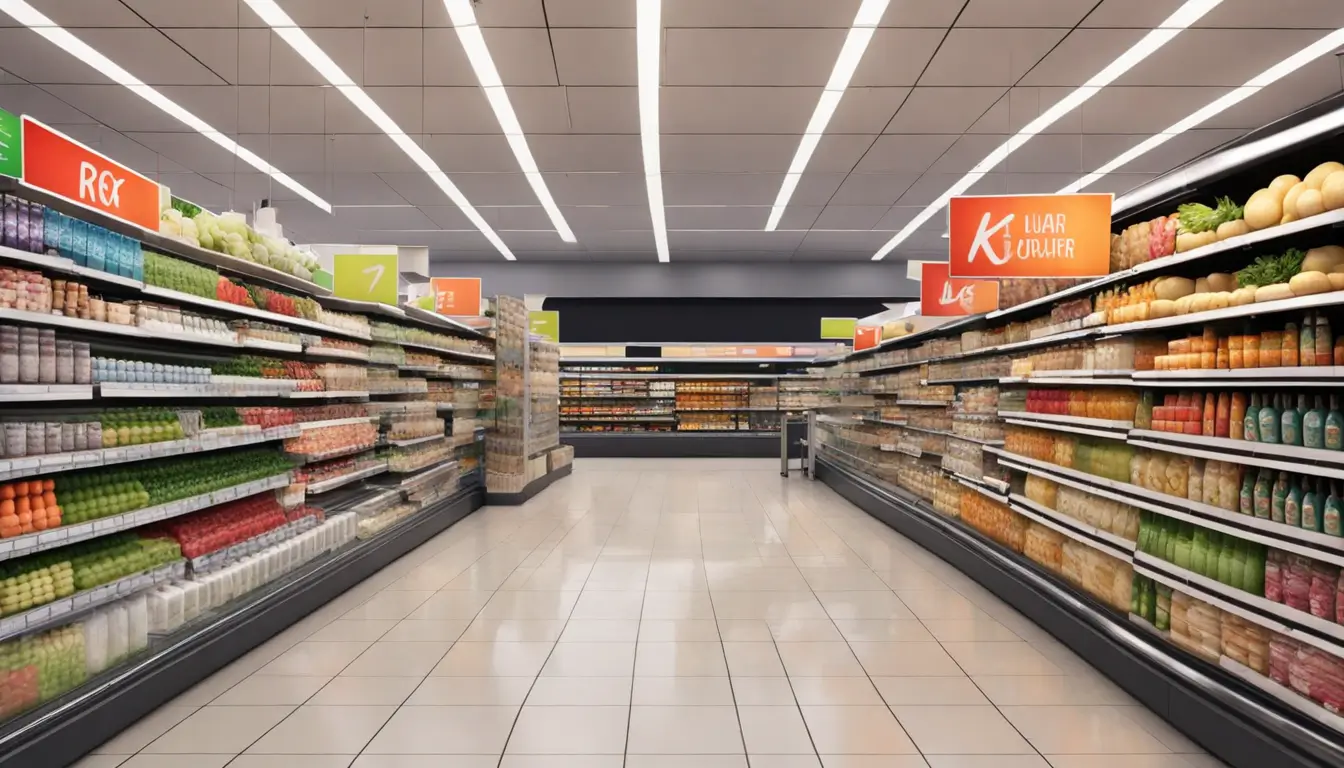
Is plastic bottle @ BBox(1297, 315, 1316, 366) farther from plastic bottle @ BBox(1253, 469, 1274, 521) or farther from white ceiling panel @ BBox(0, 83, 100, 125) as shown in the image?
white ceiling panel @ BBox(0, 83, 100, 125)

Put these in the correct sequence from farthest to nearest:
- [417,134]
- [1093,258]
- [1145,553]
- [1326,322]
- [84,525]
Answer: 1. [417,134]
2. [1093,258]
3. [1145,553]
4. [84,525]
5. [1326,322]

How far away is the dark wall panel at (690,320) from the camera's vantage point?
50.8ft

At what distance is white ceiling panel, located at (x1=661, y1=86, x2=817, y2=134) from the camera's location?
251 inches

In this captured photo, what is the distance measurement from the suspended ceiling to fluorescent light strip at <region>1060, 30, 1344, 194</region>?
118 mm

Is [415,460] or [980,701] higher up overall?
[415,460]

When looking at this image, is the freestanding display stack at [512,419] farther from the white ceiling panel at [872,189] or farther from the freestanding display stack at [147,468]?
the white ceiling panel at [872,189]

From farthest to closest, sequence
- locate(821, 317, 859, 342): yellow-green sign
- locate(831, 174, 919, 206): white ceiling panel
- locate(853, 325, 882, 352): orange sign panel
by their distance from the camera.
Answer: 1. locate(821, 317, 859, 342): yellow-green sign
2. locate(853, 325, 882, 352): orange sign panel
3. locate(831, 174, 919, 206): white ceiling panel

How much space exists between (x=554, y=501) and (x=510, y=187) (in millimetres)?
4096

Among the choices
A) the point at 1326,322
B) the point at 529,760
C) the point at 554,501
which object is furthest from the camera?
the point at 554,501

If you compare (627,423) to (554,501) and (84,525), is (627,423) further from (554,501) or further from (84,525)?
(84,525)

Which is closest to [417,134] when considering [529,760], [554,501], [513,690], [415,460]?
[415,460]

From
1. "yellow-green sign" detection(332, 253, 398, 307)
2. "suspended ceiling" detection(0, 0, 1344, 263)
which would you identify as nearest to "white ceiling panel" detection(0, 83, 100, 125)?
"suspended ceiling" detection(0, 0, 1344, 263)

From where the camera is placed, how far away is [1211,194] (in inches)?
134

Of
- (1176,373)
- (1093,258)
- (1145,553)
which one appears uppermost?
(1093,258)
